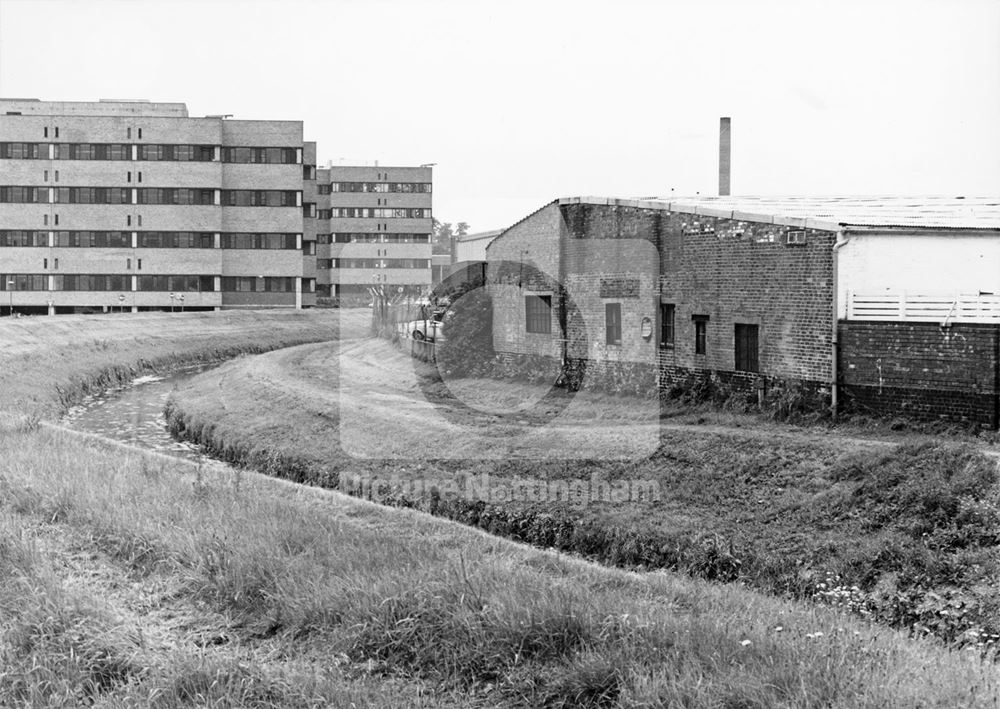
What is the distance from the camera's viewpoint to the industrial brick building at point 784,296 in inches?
792

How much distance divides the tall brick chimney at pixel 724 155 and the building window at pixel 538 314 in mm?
11003

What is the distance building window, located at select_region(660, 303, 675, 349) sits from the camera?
2609 centimetres

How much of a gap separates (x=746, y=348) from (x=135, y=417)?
18.2 m

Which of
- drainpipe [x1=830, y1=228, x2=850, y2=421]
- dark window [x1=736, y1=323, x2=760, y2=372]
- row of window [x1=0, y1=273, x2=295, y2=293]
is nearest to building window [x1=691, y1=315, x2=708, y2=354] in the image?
dark window [x1=736, y1=323, x2=760, y2=372]

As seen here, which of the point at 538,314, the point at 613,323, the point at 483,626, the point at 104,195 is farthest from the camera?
the point at 104,195

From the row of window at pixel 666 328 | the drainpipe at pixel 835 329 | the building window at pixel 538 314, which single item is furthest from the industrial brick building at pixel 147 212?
the drainpipe at pixel 835 329

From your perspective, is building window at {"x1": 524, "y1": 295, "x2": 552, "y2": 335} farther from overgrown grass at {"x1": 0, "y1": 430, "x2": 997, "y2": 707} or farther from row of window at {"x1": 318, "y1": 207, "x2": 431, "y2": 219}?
row of window at {"x1": 318, "y1": 207, "x2": 431, "y2": 219}

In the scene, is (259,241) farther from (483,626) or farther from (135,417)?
(483,626)

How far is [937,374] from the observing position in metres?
19.6

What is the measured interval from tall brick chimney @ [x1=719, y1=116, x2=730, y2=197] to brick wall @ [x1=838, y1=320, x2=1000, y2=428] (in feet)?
62.3

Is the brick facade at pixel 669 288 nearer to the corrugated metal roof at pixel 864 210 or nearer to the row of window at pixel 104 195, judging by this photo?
the corrugated metal roof at pixel 864 210

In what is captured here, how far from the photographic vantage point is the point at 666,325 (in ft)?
86.6

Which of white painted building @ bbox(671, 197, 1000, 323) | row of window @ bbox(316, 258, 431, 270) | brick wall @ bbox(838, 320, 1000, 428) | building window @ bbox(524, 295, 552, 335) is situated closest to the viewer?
brick wall @ bbox(838, 320, 1000, 428)

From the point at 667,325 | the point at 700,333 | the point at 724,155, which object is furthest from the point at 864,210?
the point at 724,155
